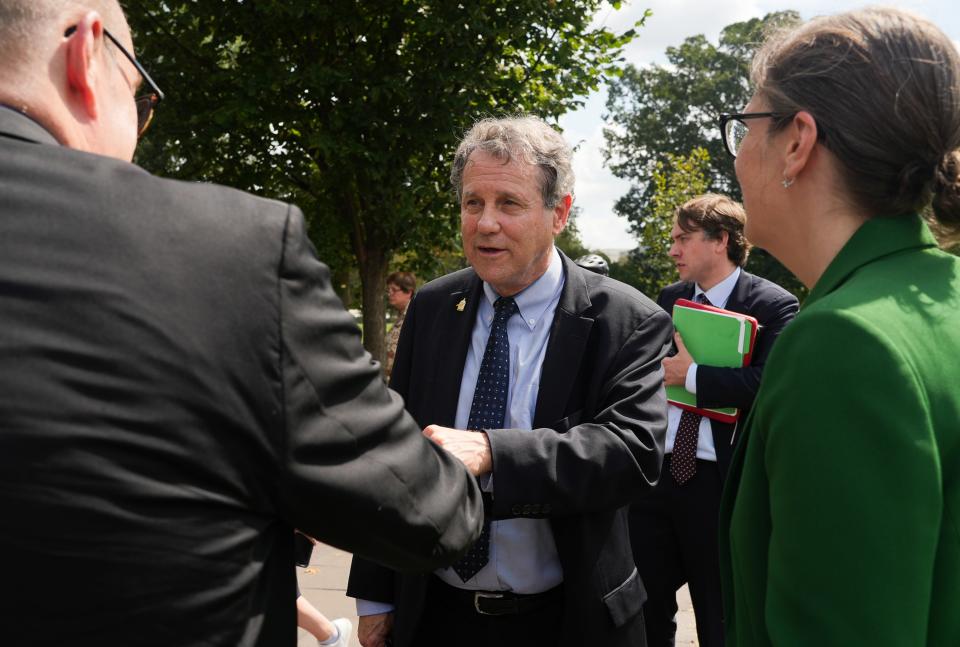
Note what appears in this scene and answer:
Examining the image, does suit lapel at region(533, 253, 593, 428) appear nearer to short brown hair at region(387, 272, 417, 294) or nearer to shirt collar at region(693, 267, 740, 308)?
shirt collar at region(693, 267, 740, 308)

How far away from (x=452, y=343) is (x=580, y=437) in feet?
1.89

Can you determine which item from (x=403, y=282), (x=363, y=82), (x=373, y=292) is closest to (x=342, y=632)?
(x=403, y=282)

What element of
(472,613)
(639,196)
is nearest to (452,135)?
(472,613)

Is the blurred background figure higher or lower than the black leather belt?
higher

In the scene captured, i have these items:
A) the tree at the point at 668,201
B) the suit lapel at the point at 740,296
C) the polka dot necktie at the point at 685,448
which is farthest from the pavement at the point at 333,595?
the tree at the point at 668,201

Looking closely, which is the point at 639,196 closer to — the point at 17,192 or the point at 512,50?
the point at 512,50

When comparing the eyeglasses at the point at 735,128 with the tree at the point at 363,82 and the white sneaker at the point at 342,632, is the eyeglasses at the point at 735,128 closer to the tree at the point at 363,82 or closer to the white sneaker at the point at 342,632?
the white sneaker at the point at 342,632

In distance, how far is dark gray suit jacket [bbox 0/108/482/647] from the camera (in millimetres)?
1089

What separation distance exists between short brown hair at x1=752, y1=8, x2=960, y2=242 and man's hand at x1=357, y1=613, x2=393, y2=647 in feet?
6.22

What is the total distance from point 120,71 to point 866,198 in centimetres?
131

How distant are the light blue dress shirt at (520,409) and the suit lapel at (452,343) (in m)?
0.03

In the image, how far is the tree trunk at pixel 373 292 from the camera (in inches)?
506

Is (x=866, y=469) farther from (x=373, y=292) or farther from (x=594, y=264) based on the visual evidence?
(x=373, y=292)

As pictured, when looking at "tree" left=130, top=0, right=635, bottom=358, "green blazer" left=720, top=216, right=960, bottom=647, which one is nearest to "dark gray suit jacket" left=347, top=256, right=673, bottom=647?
"green blazer" left=720, top=216, right=960, bottom=647
